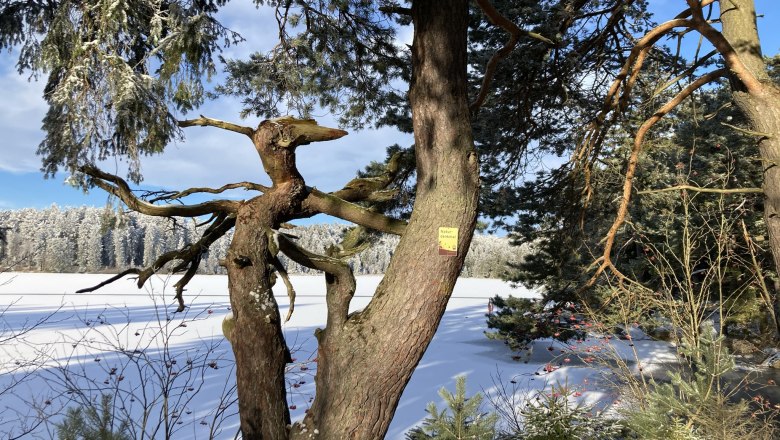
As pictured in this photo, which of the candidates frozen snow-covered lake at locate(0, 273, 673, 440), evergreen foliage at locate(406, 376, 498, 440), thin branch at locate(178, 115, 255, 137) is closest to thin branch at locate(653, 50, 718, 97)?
frozen snow-covered lake at locate(0, 273, 673, 440)

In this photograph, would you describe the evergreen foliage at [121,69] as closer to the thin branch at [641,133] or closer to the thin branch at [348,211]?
the thin branch at [348,211]

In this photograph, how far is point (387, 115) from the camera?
20.5ft

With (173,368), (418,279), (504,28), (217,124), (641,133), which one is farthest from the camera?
(173,368)

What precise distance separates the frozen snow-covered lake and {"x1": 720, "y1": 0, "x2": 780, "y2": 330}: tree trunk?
79.3 inches

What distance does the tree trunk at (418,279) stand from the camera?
2.25m

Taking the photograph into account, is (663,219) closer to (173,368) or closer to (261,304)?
(173,368)

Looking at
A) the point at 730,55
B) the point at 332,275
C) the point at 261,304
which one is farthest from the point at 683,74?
the point at 261,304

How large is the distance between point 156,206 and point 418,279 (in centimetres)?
155

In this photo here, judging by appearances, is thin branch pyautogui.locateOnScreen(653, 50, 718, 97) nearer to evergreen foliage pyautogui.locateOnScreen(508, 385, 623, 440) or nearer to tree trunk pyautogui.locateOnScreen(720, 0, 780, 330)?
tree trunk pyautogui.locateOnScreen(720, 0, 780, 330)

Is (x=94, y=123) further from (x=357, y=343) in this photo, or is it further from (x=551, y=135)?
(x=551, y=135)

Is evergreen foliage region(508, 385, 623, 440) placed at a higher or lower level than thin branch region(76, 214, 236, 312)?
lower

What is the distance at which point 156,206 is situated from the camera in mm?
2723

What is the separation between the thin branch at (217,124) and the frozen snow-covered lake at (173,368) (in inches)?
52.6

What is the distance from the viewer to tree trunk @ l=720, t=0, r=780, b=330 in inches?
141
